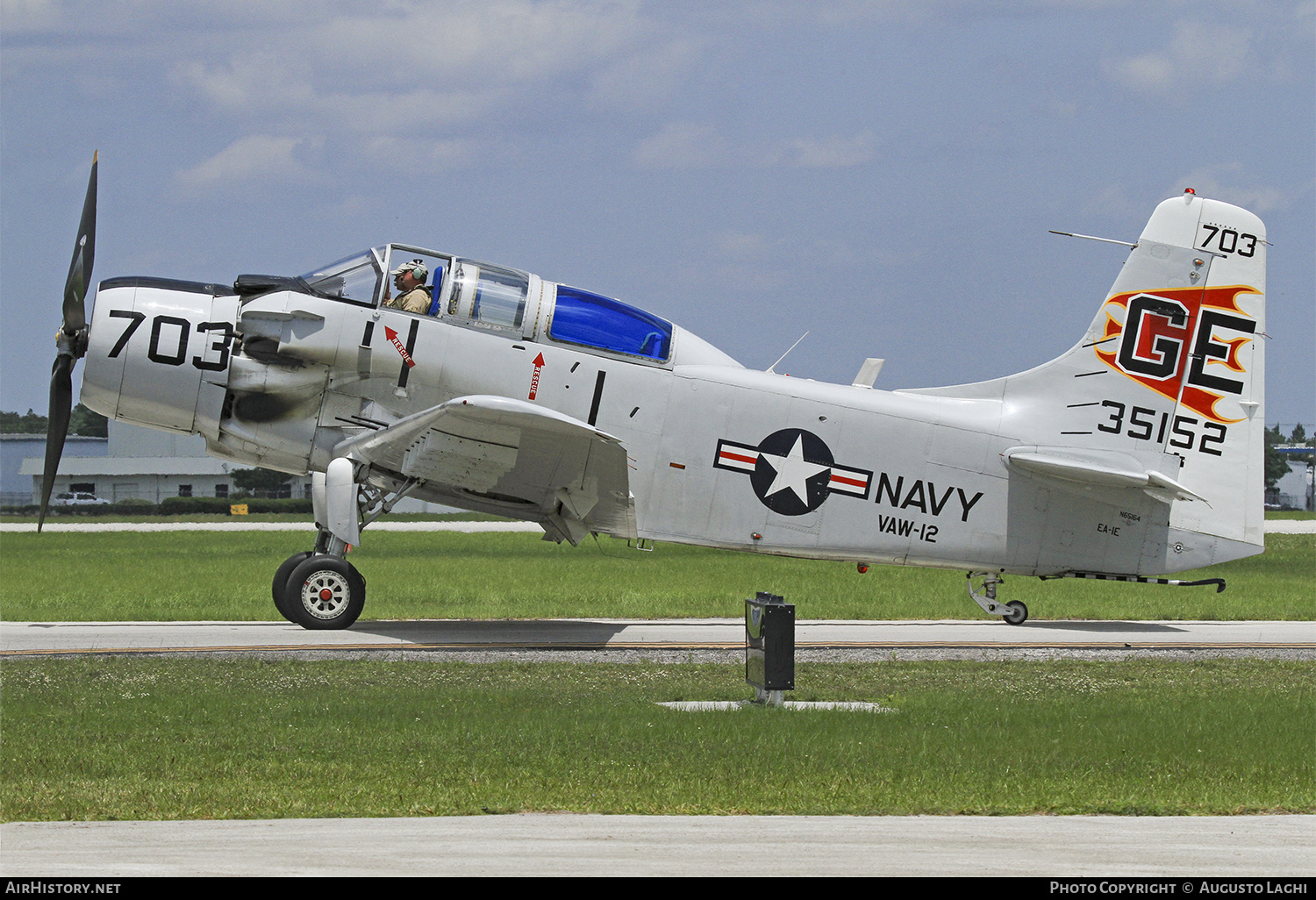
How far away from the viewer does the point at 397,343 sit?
14.4m

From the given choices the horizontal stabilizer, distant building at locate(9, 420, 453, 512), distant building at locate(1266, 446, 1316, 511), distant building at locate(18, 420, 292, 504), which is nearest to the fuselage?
the horizontal stabilizer

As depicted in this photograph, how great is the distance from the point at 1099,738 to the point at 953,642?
6483 mm

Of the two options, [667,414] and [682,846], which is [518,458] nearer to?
[667,414]

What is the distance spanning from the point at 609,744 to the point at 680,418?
6.48m

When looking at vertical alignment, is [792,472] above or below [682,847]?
above

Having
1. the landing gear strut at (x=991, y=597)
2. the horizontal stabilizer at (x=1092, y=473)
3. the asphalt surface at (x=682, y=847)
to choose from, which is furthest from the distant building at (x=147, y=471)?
Result: the asphalt surface at (x=682, y=847)

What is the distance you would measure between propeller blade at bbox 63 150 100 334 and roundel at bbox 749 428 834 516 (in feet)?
25.9

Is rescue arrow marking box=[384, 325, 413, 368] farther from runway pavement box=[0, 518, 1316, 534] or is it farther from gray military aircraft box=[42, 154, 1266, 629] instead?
runway pavement box=[0, 518, 1316, 534]

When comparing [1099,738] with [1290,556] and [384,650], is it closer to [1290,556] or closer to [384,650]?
[384,650]

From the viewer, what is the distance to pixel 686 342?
15.0 metres

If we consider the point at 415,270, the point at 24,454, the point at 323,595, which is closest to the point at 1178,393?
the point at 415,270

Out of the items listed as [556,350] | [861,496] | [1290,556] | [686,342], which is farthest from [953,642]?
[1290,556]

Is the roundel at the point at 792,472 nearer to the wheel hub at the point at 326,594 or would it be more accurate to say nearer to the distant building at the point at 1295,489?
the wheel hub at the point at 326,594

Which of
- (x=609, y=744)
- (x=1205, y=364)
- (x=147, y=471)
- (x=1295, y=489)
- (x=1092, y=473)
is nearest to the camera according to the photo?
→ (x=609, y=744)
